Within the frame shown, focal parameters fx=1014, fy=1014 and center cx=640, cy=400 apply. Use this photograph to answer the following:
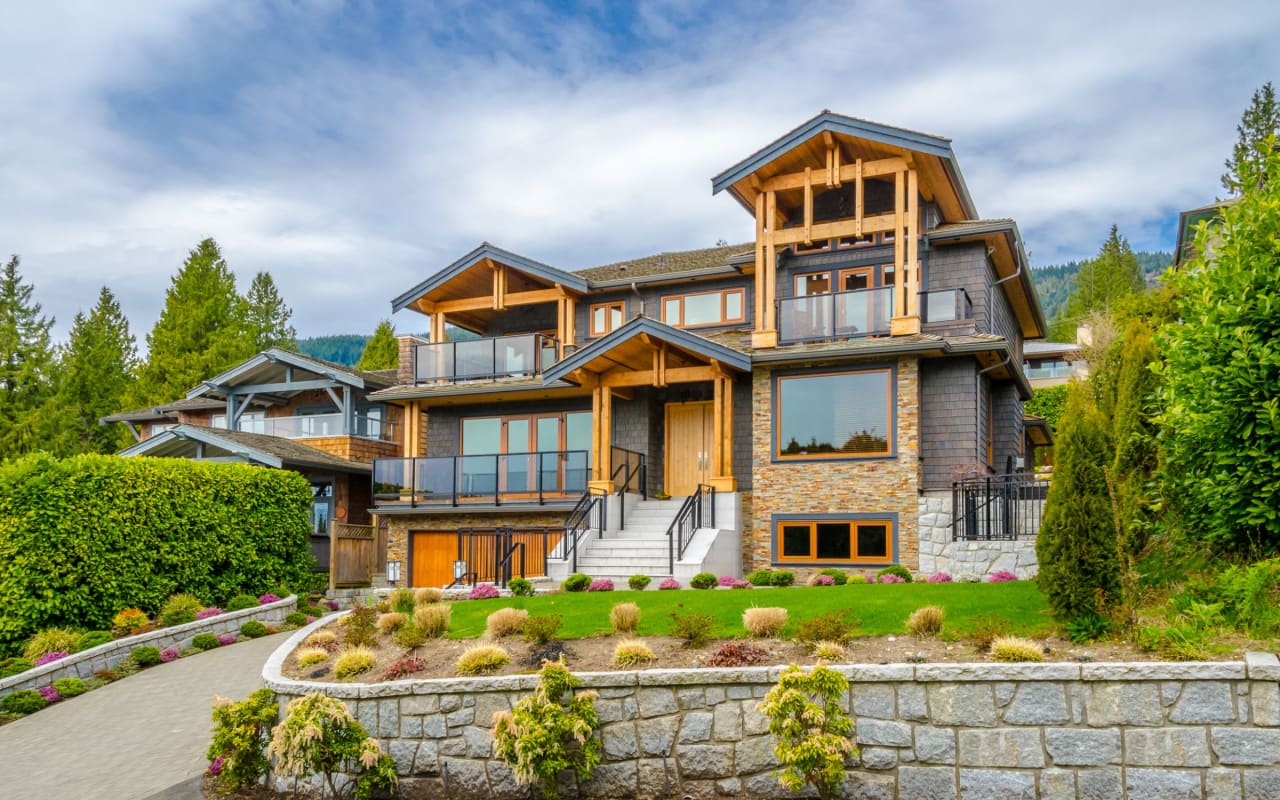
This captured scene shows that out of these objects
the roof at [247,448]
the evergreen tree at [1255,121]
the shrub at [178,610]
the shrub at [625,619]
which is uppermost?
the evergreen tree at [1255,121]

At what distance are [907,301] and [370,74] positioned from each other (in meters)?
11.6

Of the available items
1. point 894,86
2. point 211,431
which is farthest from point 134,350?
point 894,86

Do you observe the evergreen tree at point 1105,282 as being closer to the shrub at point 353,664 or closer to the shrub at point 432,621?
the shrub at point 432,621

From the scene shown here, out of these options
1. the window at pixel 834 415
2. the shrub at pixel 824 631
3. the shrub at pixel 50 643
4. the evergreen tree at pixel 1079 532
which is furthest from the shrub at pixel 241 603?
the evergreen tree at pixel 1079 532

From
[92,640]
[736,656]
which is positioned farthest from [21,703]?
[736,656]

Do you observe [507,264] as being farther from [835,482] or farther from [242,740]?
[242,740]

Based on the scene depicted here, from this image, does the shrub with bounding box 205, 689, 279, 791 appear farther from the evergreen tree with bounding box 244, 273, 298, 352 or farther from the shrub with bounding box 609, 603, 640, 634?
the evergreen tree with bounding box 244, 273, 298, 352

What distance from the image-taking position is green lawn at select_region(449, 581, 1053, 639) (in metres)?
10.4

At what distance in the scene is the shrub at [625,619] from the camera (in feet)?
36.2

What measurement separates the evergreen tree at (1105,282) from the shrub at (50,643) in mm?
50570

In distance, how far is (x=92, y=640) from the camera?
15.4 m

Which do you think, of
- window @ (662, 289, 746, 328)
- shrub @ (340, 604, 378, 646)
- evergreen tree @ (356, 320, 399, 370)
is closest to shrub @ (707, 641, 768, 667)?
shrub @ (340, 604, 378, 646)

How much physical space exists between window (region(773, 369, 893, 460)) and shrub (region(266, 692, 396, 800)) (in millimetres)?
11853

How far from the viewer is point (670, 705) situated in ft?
29.5
